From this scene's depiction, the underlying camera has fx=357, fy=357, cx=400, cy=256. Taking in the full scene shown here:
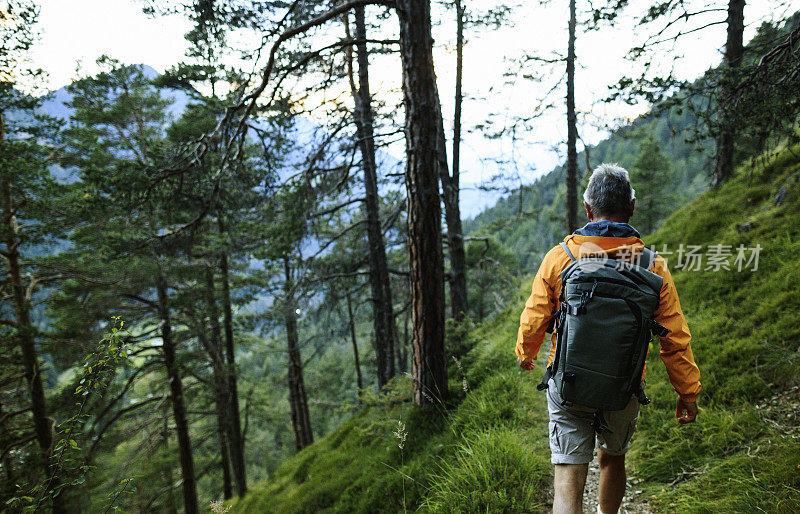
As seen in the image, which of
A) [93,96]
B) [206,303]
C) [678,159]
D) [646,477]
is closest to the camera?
[646,477]

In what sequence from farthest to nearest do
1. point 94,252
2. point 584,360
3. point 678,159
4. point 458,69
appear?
point 678,159 < point 458,69 < point 94,252 < point 584,360

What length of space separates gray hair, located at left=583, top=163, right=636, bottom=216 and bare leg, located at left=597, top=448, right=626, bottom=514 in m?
1.41

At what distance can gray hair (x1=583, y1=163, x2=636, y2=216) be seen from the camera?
1.88 meters

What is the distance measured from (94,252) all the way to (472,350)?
7.92 m

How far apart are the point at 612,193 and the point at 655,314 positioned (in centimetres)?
65

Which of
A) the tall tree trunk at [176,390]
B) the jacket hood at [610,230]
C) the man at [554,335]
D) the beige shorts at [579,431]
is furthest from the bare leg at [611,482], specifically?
the tall tree trunk at [176,390]

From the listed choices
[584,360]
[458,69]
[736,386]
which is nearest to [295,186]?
[458,69]

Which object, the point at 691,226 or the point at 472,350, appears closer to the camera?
the point at 472,350

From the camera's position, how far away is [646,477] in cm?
292

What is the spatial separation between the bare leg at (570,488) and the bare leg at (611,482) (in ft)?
1.33

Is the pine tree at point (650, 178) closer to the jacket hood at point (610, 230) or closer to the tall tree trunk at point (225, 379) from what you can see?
the tall tree trunk at point (225, 379)

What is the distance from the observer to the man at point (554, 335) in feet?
5.76

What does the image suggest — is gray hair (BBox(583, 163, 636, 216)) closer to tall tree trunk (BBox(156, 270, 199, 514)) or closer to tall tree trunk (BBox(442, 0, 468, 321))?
tall tree trunk (BBox(442, 0, 468, 321))

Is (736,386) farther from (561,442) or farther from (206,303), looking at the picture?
(206,303)
